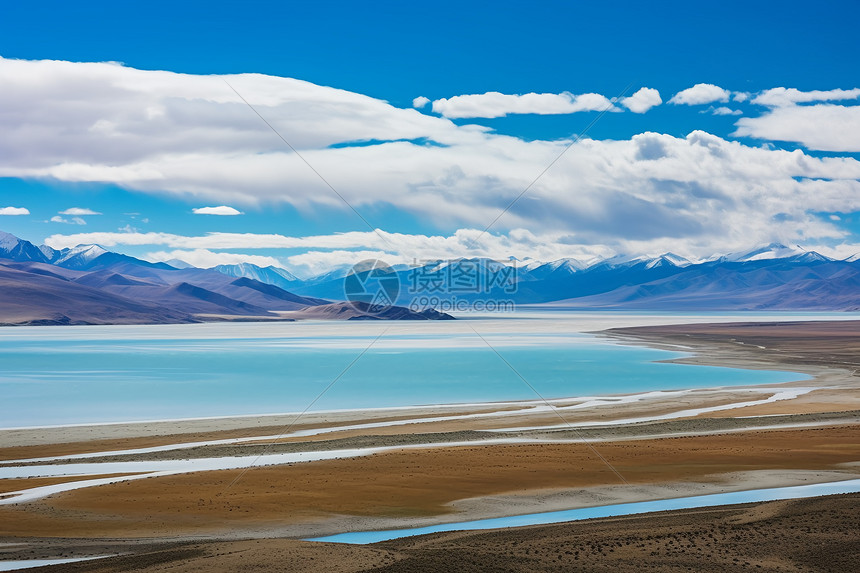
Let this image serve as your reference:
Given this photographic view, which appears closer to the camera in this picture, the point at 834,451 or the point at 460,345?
the point at 834,451

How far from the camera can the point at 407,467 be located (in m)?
18.9

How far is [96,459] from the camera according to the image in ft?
66.8

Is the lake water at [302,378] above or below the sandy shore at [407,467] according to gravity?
below

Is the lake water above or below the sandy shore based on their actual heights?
below

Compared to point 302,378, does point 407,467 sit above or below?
above

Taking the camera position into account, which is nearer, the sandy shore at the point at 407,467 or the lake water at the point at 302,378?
the sandy shore at the point at 407,467

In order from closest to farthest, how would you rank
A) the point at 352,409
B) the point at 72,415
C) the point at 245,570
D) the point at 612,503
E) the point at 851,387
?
the point at 245,570 → the point at 612,503 → the point at 72,415 → the point at 352,409 → the point at 851,387

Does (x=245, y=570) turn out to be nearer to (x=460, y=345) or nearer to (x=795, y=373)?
(x=795, y=373)

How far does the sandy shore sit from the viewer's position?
45.0 ft

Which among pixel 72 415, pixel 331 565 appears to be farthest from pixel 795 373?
pixel 331 565

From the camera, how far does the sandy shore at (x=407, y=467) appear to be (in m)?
13.7

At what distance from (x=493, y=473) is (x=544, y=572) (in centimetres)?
795

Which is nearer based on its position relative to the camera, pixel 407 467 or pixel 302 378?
pixel 407 467

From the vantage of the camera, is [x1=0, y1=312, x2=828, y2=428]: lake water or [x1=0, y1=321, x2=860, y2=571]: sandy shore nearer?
→ [x1=0, y1=321, x2=860, y2=571]: sandy shore
